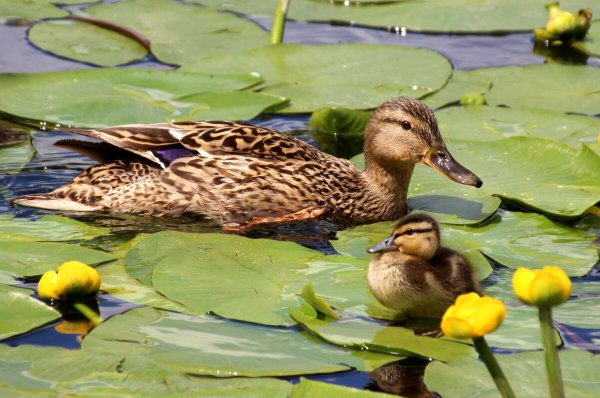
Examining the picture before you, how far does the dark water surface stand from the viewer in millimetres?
5531

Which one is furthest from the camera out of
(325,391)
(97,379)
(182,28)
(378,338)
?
(182,28)

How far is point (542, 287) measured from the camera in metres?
3.58

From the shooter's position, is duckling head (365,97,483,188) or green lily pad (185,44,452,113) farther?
green lily pad (185,44,452,113)

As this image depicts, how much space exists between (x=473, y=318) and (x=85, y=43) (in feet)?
23.8

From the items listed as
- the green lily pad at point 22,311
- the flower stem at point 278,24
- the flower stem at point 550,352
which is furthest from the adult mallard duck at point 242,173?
the flower stem at point 550,352

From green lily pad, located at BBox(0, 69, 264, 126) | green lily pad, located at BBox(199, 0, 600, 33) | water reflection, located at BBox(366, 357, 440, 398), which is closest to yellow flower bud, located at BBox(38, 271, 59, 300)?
water reflection, located at BBox(366, 357, 440, 398)

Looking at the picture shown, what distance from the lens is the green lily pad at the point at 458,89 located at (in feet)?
30.1

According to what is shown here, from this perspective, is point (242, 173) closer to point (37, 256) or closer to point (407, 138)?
point (407, 138)

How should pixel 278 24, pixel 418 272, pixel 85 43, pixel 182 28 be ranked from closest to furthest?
pixel 418 272 → pixel 278 24 → pixel 85 43 → pixel 182 28

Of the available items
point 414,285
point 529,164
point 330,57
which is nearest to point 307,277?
point 414,285

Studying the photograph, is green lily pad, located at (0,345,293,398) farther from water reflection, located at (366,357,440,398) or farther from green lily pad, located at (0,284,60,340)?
water reflection, located at (366,357,440,398)

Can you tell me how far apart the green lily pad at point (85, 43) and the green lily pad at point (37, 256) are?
3585 mm

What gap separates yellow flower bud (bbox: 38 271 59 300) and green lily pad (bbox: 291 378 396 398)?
5.23 feet

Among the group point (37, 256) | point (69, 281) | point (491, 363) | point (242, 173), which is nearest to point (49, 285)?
point (69, 281)
